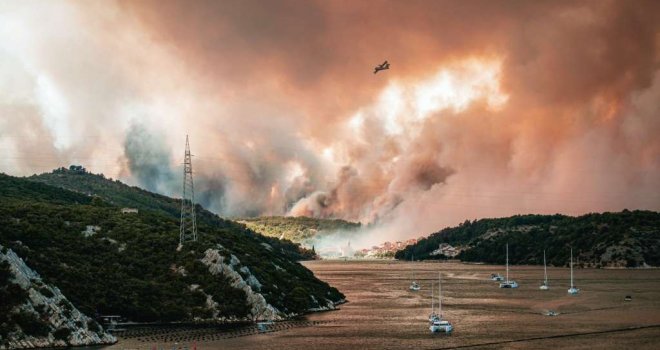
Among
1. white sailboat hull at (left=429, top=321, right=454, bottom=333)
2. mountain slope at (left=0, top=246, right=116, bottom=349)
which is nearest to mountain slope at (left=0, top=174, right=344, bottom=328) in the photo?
mountain slope at (left=0, top=246, right=116, bottom=349)

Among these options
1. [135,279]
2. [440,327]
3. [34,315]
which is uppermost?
[135,279]

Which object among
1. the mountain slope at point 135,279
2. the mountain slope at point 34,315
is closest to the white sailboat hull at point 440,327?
the mountain slope at point 135,279

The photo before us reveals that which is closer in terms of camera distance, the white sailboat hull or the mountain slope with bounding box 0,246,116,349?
the mountain slope with bounding box 0,246,116,349

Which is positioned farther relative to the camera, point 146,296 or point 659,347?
point 146,296

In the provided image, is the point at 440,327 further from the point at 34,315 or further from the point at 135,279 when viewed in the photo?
the point at 34,315

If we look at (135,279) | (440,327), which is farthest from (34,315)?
(440,327)

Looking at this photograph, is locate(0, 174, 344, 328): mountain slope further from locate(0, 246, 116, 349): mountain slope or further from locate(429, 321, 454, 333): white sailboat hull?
locate(429, 321, 454, 333): white sailboat hull

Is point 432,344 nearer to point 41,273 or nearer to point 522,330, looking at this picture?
point 522,330

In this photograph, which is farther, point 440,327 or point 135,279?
point 135,279

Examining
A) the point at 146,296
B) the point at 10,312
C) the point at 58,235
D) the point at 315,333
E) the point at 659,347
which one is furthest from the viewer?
the point at 58,235

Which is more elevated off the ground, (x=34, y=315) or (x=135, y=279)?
(x=135, y=279)

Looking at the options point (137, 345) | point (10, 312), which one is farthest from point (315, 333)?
point (10, 312)
